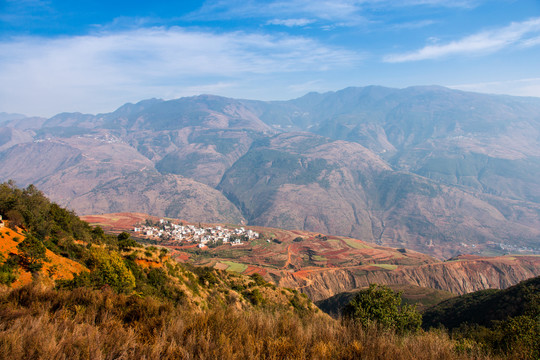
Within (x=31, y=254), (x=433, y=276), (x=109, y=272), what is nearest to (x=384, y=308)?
(x=109, y=272)

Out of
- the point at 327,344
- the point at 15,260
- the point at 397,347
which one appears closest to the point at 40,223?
the point at 15,260

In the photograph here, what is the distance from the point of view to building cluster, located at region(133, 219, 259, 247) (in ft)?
347

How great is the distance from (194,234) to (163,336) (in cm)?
11747

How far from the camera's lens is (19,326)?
5.30 meters

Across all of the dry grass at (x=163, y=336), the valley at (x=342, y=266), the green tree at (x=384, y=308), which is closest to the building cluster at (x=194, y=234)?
the valley at (x=342, y=266)

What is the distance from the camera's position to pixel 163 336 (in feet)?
18.3

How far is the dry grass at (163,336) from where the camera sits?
4.96 meters

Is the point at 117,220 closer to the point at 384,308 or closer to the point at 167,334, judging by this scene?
the point at 384,308

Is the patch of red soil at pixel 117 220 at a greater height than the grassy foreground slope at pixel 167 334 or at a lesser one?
lesser

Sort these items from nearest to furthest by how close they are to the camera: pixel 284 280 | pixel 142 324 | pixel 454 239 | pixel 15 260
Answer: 1. pixel 142 324
2. pixel 15 260
3. pixel 284 280
4. pixel 454 239

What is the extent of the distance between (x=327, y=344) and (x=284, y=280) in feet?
241

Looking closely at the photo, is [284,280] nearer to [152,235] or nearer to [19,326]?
[152,235]

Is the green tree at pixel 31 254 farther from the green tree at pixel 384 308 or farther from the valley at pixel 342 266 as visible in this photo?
the valley at pixel 342 266

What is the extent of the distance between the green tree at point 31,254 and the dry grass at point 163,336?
9.14 metres
